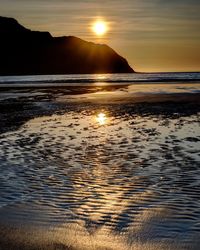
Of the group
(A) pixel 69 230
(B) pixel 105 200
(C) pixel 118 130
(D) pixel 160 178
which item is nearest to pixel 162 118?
(C) pixel 118 130

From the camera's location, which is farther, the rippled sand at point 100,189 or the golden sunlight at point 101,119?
the golden sunlight at point 101,119

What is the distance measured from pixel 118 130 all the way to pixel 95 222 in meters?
12.9

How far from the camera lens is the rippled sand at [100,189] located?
716 cm

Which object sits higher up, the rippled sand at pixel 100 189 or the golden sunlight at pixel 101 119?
the rippled sand at pixel 100 189

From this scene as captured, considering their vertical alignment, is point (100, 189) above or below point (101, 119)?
above

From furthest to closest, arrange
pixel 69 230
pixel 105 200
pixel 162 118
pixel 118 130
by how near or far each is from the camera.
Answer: pixel 162 118, pixel 118 130, pixel 105 200, pixel 69 230

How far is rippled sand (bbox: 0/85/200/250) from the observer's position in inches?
282

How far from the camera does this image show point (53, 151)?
15336 millimetres

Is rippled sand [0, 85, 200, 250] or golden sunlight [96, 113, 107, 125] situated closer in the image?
rippled sand [0, 85, 200, 250]

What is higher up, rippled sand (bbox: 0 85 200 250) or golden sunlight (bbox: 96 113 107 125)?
rippled sand (bbox: 0 85 200 250)

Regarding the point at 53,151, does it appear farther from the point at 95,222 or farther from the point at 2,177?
the point at 95,222

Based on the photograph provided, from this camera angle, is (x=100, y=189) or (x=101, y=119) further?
(x=101, y=119)

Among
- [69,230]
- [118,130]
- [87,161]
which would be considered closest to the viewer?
[69,230]

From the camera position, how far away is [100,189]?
1009cm
